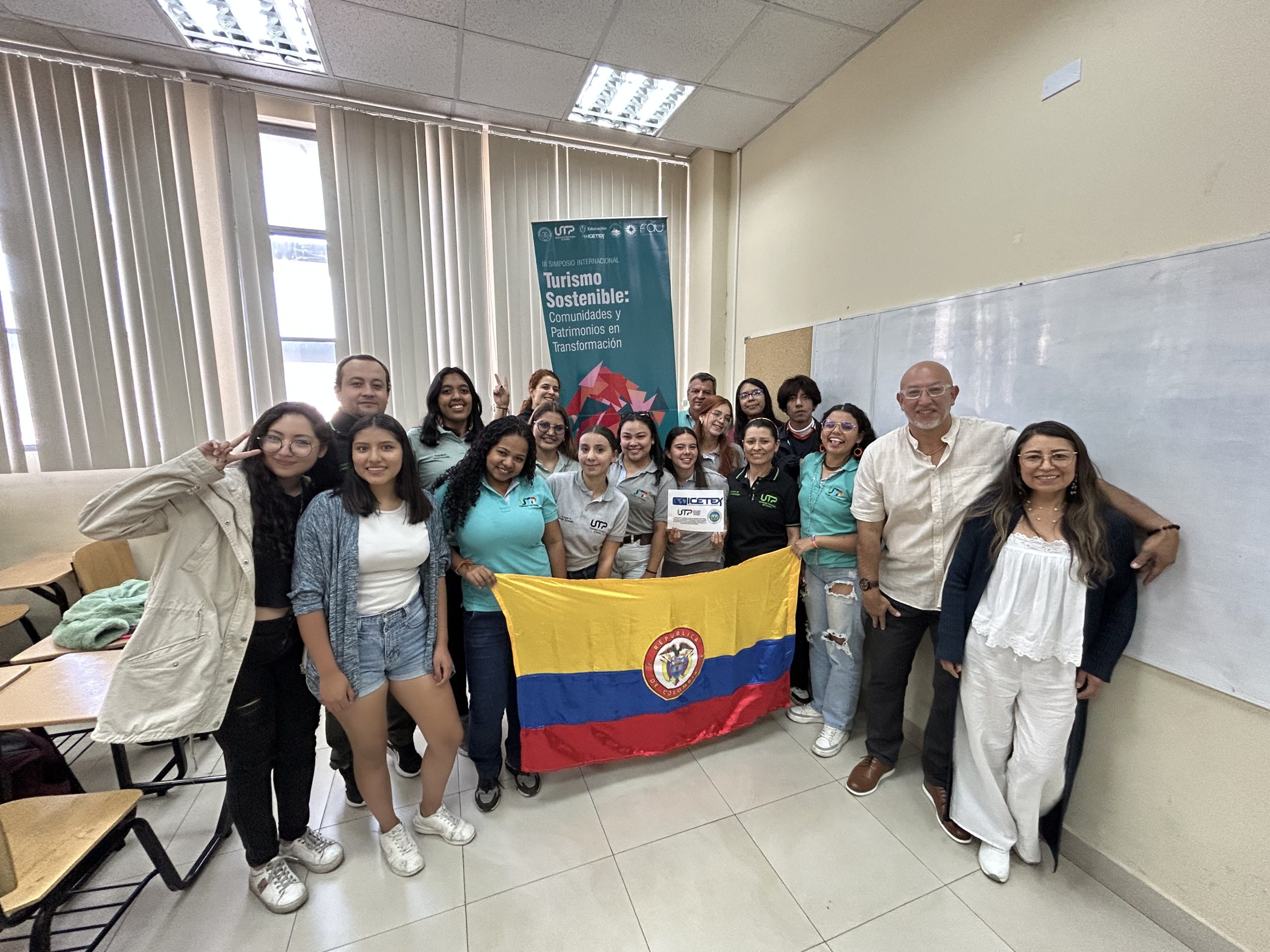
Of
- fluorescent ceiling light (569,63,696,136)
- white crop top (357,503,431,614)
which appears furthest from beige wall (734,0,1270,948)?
white crop top (357,503,431,614)

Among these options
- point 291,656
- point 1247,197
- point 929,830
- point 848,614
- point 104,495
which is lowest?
point 929,830

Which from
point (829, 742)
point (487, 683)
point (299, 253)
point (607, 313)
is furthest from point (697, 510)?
point (299, 253)

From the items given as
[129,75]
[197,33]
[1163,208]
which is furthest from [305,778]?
[129,75]

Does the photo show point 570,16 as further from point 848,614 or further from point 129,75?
point 848,614

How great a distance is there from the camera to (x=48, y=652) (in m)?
1.98

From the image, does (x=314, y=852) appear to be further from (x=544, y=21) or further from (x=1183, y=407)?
(x=544, y=21)

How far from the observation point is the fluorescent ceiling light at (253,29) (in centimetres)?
247

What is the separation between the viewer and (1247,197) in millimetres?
1364

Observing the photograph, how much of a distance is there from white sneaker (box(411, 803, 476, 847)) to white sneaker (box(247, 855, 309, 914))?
15.0 inches

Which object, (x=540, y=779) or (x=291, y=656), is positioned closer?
(x=291, y=656)

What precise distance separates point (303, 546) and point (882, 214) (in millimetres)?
2992

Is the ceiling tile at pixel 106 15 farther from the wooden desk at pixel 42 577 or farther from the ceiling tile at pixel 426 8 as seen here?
the wooden desk at pixel 42 577

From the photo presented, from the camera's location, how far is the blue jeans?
1938 mm

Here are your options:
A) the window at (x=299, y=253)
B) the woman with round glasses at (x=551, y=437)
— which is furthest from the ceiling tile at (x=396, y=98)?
the woman with round glasses at (x=551, y=437)
